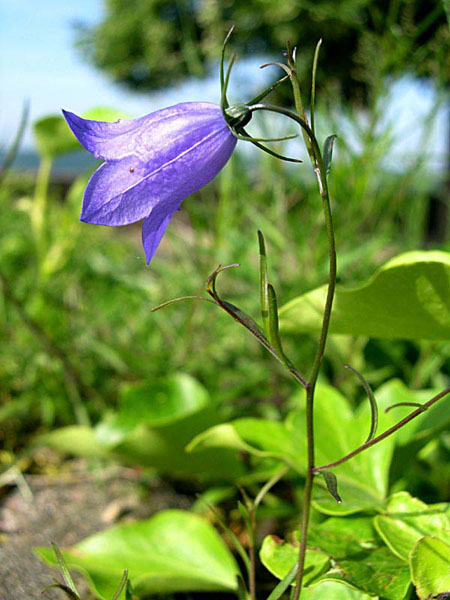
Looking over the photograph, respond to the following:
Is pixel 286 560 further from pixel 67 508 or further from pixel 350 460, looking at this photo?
pixel 67 508

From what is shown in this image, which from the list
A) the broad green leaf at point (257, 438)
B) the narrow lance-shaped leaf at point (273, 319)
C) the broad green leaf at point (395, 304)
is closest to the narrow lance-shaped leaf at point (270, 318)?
the narrow lance-shaped leaf at point (273, 319)

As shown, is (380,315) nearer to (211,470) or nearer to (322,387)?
(322,387)

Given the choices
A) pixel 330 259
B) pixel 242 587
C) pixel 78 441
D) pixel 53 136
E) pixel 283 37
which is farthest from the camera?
pixel 283 37

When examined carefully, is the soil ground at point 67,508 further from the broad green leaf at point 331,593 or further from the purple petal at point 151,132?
the purple petal at point 151,132

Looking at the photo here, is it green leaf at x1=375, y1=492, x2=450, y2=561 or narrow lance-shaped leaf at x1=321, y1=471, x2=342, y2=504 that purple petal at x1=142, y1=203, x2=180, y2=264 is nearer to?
narrow lance-shaped leaf at x1=321, y1=471, x2=342, y2=504

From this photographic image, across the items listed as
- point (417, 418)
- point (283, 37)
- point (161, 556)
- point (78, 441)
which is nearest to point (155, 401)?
point (78, 441)

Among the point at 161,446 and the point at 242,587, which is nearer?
the point at 242,587

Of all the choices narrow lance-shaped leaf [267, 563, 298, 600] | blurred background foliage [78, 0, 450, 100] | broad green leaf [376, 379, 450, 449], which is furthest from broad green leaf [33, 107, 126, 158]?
narrow lance-shaped leaf [267, 563, 298, 600]

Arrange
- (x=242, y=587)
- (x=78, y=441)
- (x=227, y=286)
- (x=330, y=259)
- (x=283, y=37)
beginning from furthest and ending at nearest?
(x=283, y=37) → (x=227, y=286) → (x=78, y=441) → (x=242, y=587) → (x=330, y=259)
